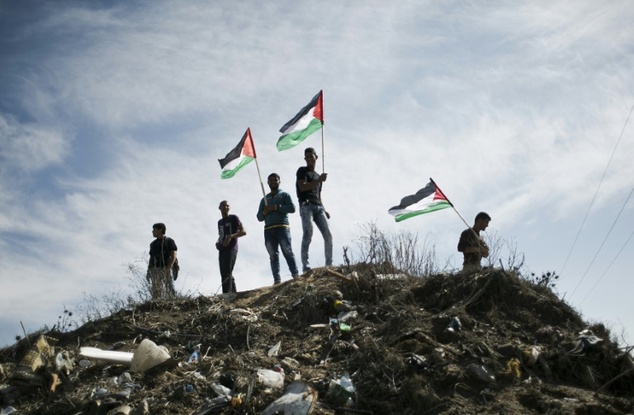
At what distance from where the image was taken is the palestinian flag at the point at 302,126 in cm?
1161

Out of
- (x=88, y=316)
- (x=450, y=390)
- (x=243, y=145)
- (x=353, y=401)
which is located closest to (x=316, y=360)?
(x=353, y=401)

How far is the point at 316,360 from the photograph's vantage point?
754 centimetres

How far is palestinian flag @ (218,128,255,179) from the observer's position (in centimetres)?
1195

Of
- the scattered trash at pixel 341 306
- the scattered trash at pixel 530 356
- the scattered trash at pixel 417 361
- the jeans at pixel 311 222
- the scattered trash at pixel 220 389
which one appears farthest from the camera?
the jeans at pixel 311 222

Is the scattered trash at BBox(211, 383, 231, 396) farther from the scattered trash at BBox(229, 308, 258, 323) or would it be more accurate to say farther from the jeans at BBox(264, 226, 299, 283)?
the jeans at BBox(264, 226, 299, 283)

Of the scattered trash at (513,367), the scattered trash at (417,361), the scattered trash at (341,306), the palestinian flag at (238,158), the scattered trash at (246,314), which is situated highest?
the palestinian flag at (238,158)

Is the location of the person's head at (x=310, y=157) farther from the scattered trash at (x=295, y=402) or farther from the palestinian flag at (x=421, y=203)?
the scattered trash at (x=295, y=402)

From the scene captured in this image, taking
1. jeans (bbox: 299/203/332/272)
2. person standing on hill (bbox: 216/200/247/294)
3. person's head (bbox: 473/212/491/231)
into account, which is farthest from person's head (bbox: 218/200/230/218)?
person's head (bbox: 473/212/491/231)

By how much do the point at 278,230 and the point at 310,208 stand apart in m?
0.61

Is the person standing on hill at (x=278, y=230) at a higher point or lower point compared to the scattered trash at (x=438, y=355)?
higher

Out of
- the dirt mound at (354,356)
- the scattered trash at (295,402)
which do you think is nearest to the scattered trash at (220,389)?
the dirt mound at (354,356)

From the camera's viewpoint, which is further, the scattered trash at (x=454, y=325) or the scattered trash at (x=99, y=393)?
the scattered trash at (x=454, y=325)

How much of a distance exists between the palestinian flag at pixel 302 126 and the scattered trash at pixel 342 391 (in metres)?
5.50

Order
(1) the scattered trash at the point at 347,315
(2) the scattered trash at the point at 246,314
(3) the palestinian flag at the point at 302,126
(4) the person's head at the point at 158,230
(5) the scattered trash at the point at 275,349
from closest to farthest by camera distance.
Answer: (5) the scattered trash at the point at 275,349, (1) the scattered trash at the point at 347,315, (2) the scattered trash at the point at 246,314, (4) the person's head at the point at 158,230, (3) the palestinian flag at the point at 302,126
